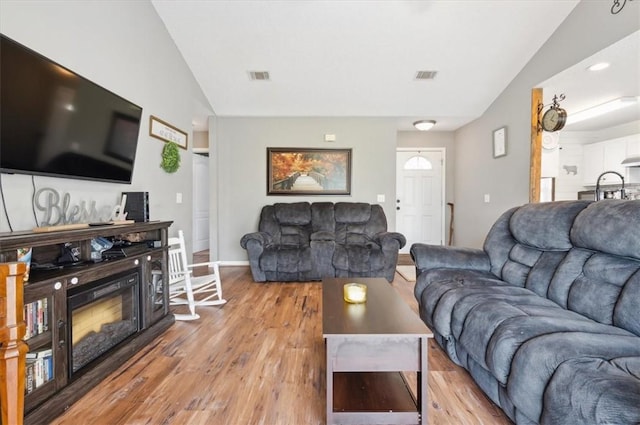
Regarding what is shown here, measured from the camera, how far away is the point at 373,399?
4.64ft

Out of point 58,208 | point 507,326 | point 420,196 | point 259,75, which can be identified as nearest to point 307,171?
point 259,75

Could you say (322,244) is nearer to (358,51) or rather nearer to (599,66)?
(358,51)

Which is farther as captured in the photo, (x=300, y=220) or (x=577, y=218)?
(x=300, y=220)

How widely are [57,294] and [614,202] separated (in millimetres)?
→ 2929

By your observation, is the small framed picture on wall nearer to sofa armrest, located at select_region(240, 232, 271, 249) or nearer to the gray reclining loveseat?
the gray reclining loveseat

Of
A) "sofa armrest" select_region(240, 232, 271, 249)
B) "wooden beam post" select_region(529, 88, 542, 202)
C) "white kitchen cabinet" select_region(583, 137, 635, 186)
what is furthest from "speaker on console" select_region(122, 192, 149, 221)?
"white kitchen cabinet" select_region(583, 137, 635, 186)

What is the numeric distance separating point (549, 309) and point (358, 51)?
3.25 metres

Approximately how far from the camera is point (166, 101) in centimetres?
320

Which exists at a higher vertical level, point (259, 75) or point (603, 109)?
point (259, 75)

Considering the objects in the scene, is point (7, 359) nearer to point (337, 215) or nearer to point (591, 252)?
point (591, 252)

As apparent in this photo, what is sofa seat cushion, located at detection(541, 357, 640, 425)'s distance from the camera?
847 mm

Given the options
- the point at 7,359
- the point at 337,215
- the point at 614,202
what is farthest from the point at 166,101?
the point at 614,202

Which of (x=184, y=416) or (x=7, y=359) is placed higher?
(x=7, y=359)

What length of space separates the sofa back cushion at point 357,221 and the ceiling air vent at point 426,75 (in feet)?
Result: 6.09
